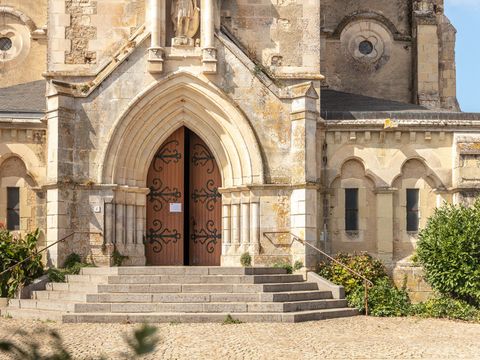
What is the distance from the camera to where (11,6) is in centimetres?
2320

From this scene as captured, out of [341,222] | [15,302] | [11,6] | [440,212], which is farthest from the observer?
[11,6]

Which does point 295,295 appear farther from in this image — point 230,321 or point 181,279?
point 181,279

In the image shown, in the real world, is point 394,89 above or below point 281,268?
above

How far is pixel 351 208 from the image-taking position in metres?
18.1

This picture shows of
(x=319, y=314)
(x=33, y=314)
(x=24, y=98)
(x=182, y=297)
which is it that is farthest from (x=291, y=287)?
(x=24, y=98)

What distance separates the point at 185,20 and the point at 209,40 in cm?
79

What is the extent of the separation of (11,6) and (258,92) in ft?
34.4

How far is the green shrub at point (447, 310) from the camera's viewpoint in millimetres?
14977

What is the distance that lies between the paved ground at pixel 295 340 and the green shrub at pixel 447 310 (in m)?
0.84

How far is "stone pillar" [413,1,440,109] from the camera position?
75.4 ft

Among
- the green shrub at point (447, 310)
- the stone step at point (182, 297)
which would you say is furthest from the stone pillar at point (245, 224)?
the green shrub at point (447, 310)

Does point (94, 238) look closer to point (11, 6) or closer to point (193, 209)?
point (193, 209)

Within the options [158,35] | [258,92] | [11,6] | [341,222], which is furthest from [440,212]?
[11,6]

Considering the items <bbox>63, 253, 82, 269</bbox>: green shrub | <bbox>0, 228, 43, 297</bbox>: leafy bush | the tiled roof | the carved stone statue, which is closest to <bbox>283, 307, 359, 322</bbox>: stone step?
<bbox>63, 253, 82, 269</bbox>: green shrub
